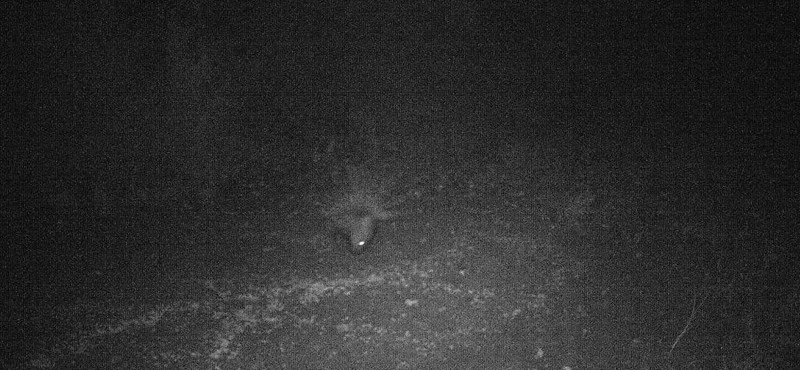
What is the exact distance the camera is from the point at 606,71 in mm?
2600

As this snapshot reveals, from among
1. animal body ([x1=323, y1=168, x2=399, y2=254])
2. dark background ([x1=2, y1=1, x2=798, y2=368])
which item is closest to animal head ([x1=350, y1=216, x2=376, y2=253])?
animal body ([x1=323, y1=168, x2=399, y2=254])

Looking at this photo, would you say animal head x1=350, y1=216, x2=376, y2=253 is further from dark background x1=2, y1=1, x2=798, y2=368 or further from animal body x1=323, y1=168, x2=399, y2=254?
dark background x1=2, y1=1, x2=798, y2=368

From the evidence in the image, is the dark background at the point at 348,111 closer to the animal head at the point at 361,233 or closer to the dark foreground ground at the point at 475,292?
the dark foreground ground at the point at 475,292

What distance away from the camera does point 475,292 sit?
203 cm

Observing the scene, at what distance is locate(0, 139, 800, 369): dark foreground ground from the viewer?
1.90 m

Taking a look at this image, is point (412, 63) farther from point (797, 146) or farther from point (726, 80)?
point (797, 146)

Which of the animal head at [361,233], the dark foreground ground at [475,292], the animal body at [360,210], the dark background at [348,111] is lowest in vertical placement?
the dark foreground ground at [475,292]

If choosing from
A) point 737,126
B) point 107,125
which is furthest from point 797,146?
point 107,125

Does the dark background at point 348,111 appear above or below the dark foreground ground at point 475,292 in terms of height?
above

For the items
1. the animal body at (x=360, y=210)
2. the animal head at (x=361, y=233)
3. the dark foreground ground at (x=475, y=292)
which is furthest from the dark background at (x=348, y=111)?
the animal head at (x=361, y=233)

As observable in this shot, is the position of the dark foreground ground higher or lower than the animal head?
lower

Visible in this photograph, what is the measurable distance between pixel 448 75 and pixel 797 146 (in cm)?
182

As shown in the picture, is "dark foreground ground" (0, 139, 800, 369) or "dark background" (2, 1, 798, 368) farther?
"dark background" (2, 1, 798, 368)

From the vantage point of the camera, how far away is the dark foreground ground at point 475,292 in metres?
1.90
